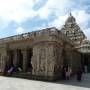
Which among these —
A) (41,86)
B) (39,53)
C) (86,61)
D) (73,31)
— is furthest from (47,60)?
(73,31)

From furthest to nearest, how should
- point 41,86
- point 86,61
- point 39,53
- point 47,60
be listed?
point 86,61
point 39,53
point 47,60
point 41,86

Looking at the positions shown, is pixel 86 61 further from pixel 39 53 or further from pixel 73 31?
pixel 39 53

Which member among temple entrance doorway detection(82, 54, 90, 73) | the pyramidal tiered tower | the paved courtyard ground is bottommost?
the paved courtyard ground

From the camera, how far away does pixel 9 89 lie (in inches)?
Result: 522

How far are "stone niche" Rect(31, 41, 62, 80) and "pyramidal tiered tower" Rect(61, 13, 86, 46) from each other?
1829 centimetres

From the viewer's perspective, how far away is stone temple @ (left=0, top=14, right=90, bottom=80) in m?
19.0

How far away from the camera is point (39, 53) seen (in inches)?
779

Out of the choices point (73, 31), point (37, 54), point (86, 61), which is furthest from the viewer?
point (73, 31)

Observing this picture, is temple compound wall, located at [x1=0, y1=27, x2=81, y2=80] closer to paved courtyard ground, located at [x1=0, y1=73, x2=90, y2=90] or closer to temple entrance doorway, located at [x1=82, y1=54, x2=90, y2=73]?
paved courtyard ground, located at [x1=0, y1=73, x2=90, y2=90]

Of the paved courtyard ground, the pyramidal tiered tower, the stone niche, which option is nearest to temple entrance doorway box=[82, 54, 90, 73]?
the pyramidal tiered tower

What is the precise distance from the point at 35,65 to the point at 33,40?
2756 mm

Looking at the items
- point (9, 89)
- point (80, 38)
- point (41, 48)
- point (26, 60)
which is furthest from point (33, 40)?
point (80, 38)

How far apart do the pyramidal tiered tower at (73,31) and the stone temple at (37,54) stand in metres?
13.5

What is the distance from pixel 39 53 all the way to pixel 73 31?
2044 cm
